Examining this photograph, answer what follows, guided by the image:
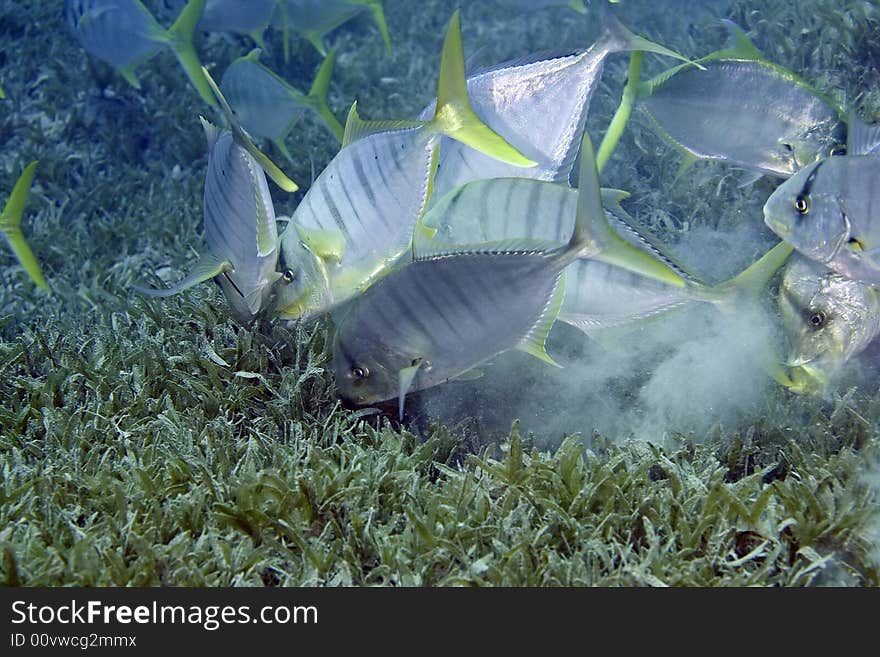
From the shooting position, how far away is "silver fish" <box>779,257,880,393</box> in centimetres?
299

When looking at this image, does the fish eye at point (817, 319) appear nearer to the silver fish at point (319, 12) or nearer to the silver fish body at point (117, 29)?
the silver fish at point (319, 12)

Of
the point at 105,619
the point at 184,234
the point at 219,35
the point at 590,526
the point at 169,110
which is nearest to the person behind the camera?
the point at 105,619

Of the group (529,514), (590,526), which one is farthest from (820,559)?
(529,514)

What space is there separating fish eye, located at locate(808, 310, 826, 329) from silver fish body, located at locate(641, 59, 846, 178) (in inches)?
29.9

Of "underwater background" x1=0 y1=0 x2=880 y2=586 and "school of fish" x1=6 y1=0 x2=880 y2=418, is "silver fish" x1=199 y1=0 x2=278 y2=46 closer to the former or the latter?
"underwater background" x1=0 y1=0 x2=880 y2=586

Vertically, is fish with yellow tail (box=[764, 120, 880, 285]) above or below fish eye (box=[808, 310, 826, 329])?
above

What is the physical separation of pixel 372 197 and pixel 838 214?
1.64m

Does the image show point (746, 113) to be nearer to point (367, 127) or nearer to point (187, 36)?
point (367, 127)

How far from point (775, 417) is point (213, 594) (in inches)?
92.7

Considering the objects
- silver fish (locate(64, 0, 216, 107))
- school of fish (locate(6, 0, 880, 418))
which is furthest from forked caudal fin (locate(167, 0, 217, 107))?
school of fish (locate(6, 0, 880, 418))

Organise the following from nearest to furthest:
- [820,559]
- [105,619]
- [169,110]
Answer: [105,619] → [820,559] → [169,110]

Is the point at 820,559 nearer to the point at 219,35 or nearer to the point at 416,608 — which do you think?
the point at 416,608

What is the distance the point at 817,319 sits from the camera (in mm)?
3010

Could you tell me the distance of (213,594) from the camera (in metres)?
2.29
